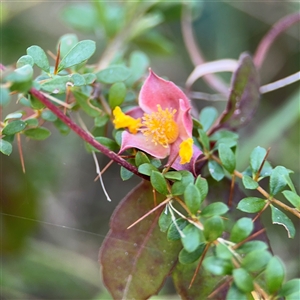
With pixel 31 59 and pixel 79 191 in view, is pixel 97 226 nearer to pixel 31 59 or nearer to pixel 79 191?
pixel 79 191

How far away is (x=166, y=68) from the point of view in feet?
4.46

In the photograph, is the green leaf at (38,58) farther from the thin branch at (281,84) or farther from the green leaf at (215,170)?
the thin branch at (281,84)

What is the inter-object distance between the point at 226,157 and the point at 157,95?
0.14m

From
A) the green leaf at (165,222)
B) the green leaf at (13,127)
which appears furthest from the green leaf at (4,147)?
the green leaf at (165,222)

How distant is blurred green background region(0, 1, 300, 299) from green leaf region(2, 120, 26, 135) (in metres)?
0.40

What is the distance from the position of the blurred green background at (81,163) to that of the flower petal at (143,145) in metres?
0.41

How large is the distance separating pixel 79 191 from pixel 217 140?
667 mm

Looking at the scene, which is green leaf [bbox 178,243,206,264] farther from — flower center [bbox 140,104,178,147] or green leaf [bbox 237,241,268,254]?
flower center [bbox 140,104,178,147]

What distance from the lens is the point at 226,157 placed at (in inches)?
21.3

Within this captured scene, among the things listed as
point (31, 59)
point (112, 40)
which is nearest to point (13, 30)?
point (112, 40)

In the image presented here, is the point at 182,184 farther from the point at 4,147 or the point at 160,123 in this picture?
the point at 4,147

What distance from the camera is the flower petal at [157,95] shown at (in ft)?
1.88

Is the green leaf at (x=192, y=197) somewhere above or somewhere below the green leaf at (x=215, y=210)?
above

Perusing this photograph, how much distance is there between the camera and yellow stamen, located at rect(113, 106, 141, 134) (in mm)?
584
